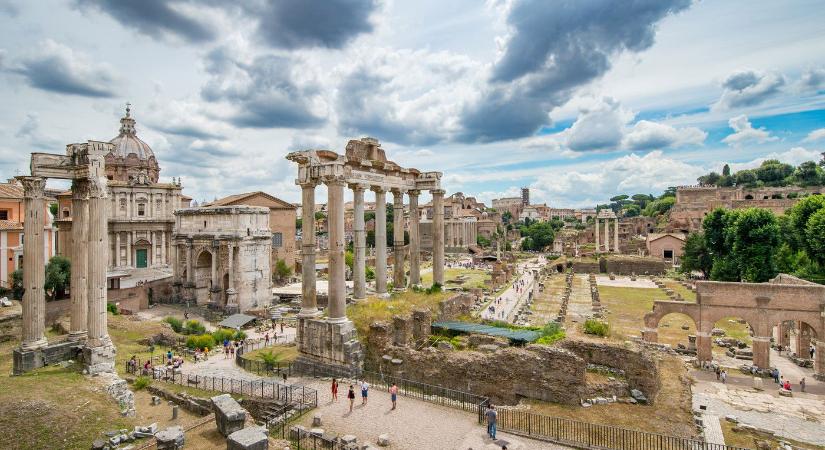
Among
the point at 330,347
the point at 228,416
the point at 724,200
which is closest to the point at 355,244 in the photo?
the point at 330,347

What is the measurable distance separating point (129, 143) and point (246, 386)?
5099cm

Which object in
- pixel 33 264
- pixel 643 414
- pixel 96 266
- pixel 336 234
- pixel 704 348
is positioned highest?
pixel 336 234

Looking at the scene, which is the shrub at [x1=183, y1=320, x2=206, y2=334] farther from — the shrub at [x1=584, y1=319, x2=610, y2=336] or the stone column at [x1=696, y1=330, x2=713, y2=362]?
the stone column at [x1=696, y1=330, x2=713, y2=362]

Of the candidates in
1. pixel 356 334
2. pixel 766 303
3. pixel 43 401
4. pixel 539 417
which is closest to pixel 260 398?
pixel 356 334

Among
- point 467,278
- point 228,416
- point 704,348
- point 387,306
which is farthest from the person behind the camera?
point 467,278

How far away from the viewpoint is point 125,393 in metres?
14.9

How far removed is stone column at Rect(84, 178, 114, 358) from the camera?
664 inches

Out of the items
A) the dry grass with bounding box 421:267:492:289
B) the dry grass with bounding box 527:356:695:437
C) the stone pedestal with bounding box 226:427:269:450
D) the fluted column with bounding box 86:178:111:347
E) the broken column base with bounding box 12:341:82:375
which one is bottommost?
the dry grass with bounding box 421:267:492:289

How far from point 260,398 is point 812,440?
19.2 metres

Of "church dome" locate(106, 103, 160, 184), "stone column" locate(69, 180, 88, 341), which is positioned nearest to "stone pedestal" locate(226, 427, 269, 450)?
"stone column" locate(69, 180, 88, 341)

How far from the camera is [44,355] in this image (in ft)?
55.6

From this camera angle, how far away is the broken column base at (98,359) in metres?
16.5

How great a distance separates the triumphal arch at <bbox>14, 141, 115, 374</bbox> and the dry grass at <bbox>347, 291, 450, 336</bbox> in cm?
944

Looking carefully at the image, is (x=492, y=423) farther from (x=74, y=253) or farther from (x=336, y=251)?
(x=74, y=253)
